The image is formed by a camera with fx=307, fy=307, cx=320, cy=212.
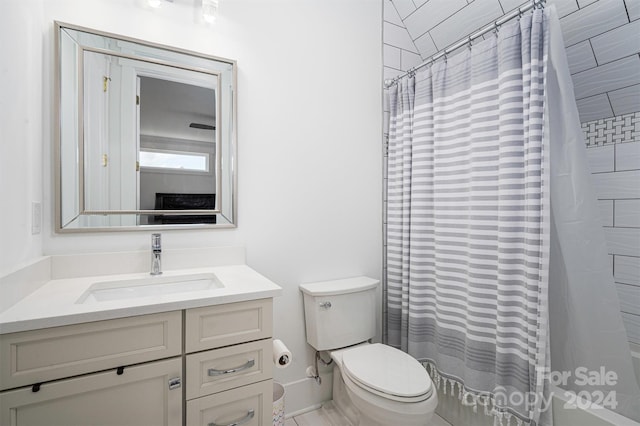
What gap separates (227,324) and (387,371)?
2.62 ft

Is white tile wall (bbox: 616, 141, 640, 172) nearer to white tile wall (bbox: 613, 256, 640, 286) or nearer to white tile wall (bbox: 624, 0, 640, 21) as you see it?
white tile wall (bbox: 613, 256, 640, 286)

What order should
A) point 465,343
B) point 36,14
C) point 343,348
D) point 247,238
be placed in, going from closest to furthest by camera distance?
1. point 36,14
2. point 465,343
3. point 247,238
4. point 343,348

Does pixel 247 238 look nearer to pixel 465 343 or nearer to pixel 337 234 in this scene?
pixel 337 234

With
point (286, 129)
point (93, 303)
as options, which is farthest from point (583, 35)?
point (93, 303)

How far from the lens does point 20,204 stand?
1076 millimetres

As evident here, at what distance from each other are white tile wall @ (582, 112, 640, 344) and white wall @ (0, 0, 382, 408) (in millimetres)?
1231

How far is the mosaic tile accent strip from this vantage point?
1583 millimetres

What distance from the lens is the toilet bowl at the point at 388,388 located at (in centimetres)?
125

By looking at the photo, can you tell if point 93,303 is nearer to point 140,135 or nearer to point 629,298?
point 140,135

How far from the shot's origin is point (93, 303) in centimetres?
97

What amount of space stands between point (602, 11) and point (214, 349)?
85.3 inches

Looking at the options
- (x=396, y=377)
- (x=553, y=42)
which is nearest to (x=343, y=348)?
(x=396, y=377)

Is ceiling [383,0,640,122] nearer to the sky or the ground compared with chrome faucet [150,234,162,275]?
nearer to the sky

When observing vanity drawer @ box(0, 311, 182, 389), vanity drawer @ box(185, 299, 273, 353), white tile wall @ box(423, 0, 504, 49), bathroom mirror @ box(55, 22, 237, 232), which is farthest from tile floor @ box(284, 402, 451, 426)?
white tile wall @ box(423, 0, 504, 49)
